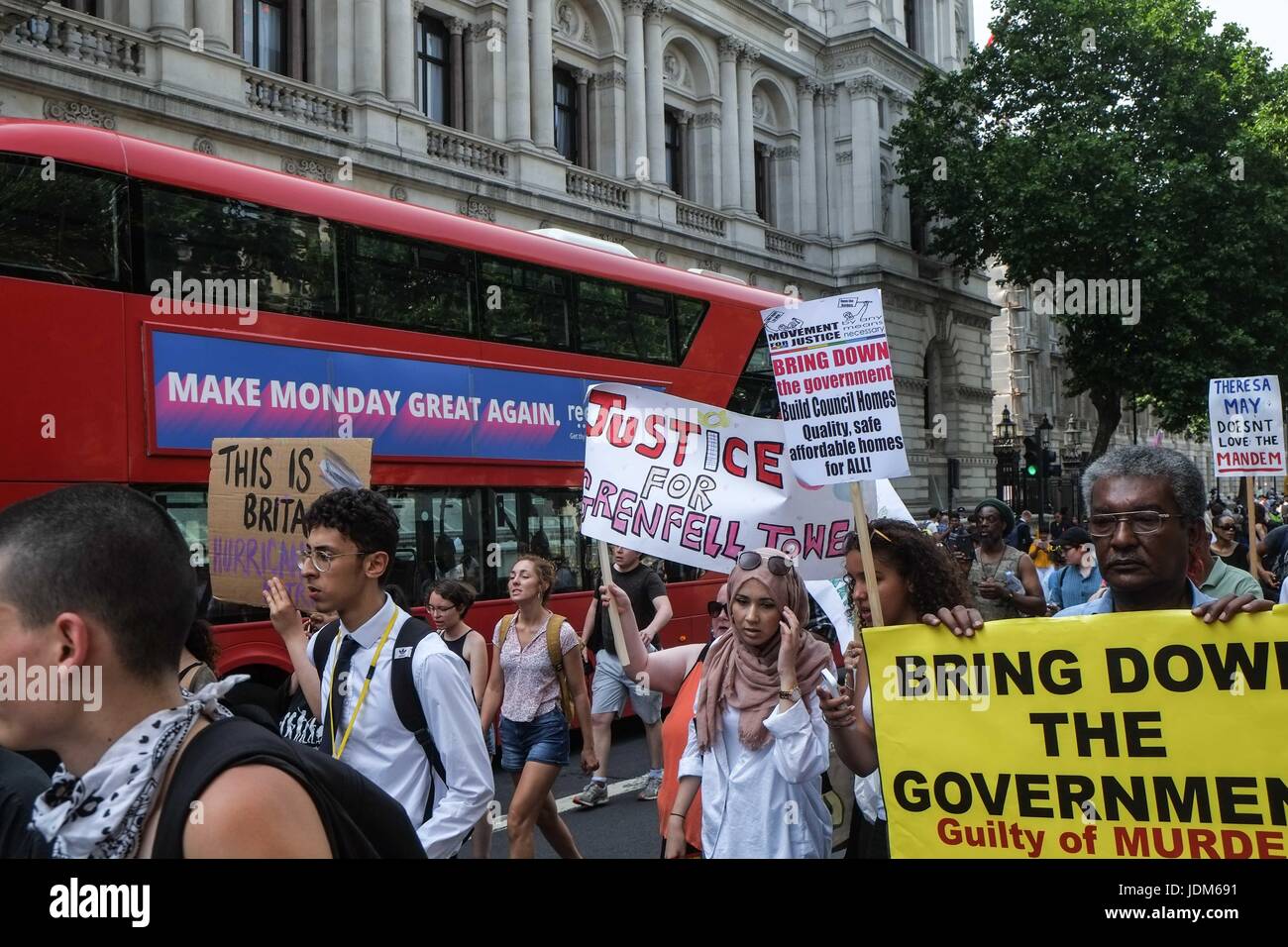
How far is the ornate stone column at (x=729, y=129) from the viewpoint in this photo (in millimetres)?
28594

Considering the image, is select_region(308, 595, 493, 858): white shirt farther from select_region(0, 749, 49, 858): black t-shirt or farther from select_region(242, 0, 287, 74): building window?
select_region(242, 0, 287, 74): building window

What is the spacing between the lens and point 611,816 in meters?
7.50

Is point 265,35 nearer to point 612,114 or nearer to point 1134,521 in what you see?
point 612,114

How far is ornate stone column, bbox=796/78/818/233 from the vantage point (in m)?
32.2

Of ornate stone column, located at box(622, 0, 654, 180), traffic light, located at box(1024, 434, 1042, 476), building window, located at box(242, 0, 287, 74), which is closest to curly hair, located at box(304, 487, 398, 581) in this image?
building window, located at box(242, 0, 287, 74)

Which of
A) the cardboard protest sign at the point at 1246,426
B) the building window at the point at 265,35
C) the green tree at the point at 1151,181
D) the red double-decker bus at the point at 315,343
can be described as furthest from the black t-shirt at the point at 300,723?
the green tree at the point at 1151,181

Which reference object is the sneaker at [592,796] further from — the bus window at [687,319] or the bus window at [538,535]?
the bus window at [687,319]

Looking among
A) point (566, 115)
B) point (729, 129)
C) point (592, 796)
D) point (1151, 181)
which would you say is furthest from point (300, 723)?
point (1151, 181)

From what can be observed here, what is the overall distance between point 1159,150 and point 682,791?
29523 millimetres

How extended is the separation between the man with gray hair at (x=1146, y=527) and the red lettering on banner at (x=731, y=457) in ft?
7.05

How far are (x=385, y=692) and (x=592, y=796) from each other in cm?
479

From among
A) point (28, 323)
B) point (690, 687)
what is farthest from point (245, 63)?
point (690, 687)

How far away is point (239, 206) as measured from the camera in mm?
8508

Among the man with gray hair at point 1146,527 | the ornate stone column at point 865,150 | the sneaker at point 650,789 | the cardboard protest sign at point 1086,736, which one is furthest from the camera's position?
the ornate stone column at point 865,150
